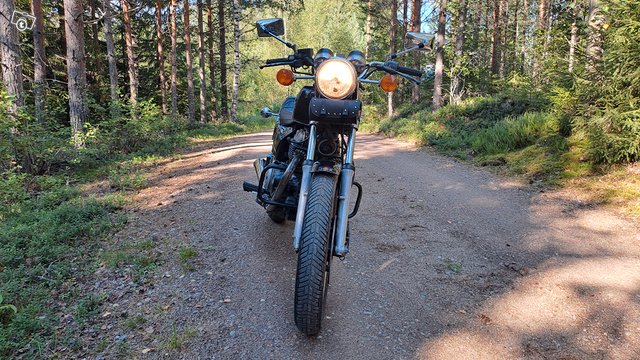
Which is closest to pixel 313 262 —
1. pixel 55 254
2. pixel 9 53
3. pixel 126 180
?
pixel 55 254

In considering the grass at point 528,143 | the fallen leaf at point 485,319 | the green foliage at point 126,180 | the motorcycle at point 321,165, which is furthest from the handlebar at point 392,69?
the green foliage at point 126,180

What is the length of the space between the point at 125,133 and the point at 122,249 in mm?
6659

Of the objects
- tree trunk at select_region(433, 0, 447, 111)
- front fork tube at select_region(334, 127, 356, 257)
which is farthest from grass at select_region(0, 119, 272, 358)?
tree trunk at select_region(433, 0, 447, 111)

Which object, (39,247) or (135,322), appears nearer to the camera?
(135,322)

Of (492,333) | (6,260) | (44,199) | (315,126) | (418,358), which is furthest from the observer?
(44,199)

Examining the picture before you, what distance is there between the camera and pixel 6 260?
3883 mm

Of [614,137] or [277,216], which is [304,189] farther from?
[614,137]

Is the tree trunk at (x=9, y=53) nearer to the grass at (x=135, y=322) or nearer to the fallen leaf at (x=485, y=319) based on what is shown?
the grass at (x=135, y=322)

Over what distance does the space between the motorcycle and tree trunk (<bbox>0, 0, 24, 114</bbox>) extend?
6.38 meters

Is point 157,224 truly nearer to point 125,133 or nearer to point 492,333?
point 492,333

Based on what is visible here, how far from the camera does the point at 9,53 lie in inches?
291

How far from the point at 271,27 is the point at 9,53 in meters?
6.51

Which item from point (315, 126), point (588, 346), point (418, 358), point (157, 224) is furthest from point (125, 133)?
point (588, 346)

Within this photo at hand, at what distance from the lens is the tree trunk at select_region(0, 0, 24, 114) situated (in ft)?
23.7
